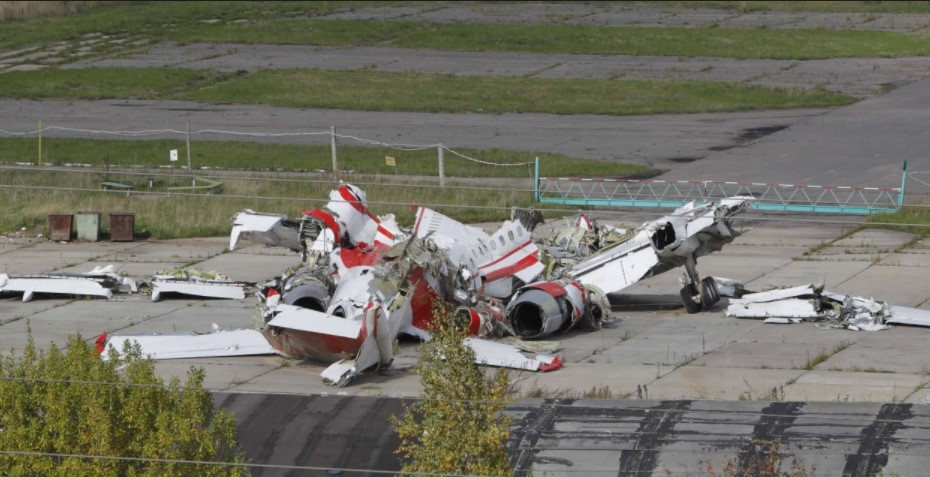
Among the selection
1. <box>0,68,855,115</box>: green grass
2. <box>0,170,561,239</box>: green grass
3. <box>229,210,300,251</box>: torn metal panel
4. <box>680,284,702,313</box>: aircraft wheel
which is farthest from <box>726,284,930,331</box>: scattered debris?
<box>0,68,855,115</box>: green grass

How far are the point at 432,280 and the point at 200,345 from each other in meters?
5.59

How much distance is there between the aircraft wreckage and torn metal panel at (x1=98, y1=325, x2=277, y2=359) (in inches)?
1.8

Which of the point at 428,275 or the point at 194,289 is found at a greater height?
the point at 428,275

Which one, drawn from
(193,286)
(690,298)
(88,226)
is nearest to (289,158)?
(88,226)

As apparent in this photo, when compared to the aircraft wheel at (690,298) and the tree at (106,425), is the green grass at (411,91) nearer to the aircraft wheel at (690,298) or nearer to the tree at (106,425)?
the aircraft wheel at (690,298)

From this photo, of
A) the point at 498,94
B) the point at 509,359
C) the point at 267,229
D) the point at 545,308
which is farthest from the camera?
the point at 498,94

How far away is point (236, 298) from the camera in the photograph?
41000 millimetres

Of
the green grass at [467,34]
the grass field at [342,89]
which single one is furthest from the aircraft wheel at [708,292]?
the green grass at [467,34]

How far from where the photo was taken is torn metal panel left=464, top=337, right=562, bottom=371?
32719 mm

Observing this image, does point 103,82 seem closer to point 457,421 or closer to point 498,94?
point 498,94

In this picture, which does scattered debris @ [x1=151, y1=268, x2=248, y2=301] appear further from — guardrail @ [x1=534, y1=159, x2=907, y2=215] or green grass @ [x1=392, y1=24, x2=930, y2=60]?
green grass @ [x1=392, y1=24, x2=930, y2=60]

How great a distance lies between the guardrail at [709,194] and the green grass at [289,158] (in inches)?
151

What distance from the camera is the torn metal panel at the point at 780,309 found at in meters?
37.2

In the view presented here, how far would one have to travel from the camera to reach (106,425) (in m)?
21.2
